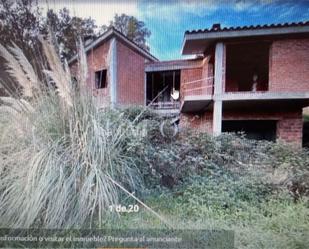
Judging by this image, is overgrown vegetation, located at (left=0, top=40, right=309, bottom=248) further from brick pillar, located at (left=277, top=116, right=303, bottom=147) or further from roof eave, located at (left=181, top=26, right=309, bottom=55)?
roof eave, located at (left=181, top=26, right=309, bottom=55)

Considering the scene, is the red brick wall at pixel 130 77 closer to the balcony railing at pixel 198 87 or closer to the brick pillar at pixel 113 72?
the brick pillar at pixel 113 72

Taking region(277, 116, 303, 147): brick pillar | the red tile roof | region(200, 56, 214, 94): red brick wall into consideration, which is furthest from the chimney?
region(277, 116, 303, 147): brick pillar

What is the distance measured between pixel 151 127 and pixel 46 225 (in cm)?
59

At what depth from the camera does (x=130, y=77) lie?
45.1 inches

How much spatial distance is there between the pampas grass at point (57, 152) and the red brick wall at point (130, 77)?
95 mm

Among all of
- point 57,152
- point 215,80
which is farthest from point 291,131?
point 57,152

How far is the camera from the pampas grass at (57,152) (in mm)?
1020

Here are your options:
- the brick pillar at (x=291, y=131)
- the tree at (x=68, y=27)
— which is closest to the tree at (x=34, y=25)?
the tree at (x=68, y=27)

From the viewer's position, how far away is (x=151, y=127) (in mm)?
1179

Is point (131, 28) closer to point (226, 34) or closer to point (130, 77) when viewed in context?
point (130, 77)

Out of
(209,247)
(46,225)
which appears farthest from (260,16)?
(46,225)

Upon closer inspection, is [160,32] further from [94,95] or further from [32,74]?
→ [32,74]

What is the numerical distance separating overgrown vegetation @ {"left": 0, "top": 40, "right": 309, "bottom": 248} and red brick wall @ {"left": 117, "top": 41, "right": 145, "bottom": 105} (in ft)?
0.19

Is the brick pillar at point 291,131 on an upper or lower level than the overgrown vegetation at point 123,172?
upper
